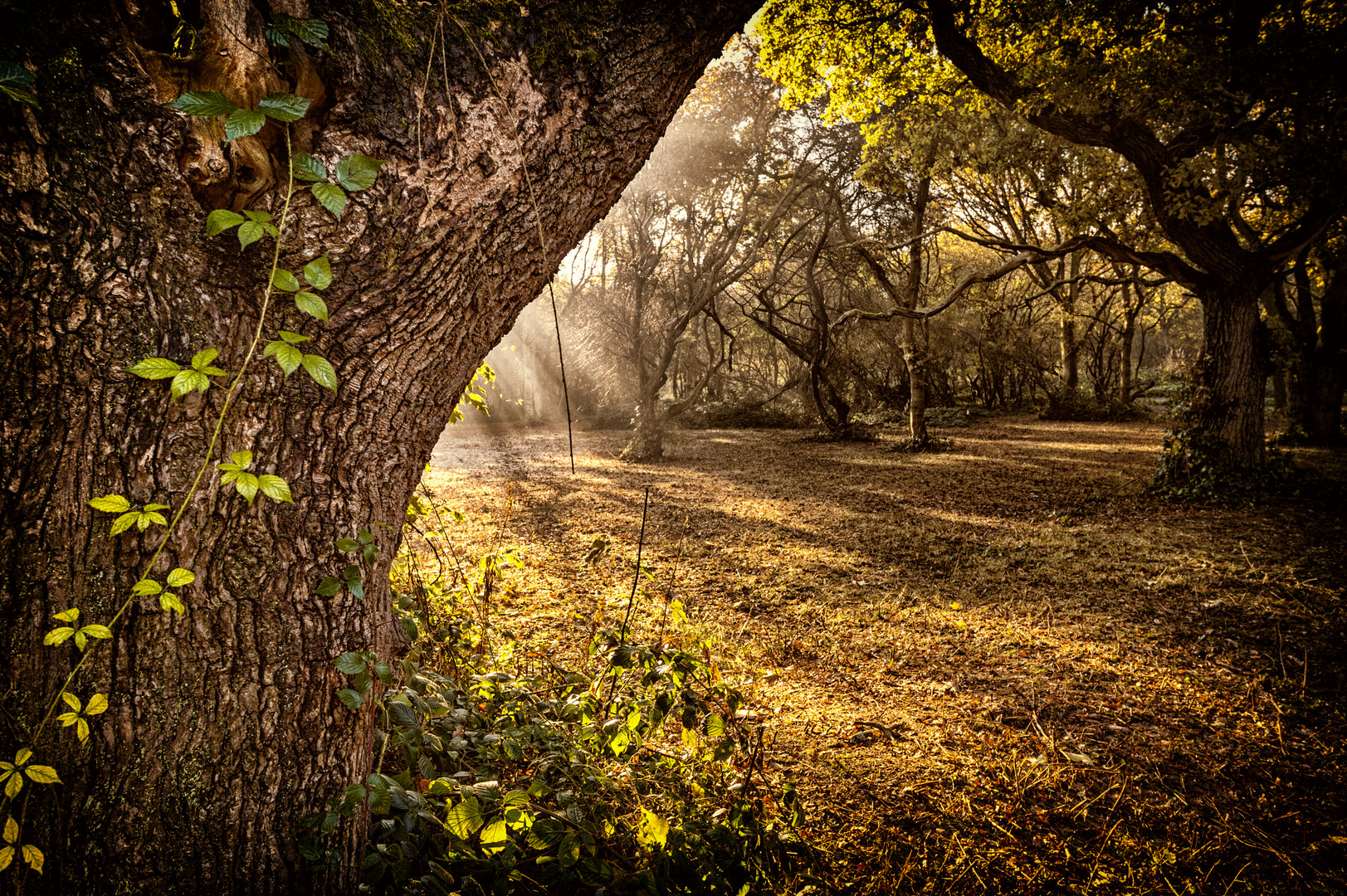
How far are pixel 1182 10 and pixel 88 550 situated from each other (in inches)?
374

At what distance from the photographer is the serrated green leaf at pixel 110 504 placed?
106 cm

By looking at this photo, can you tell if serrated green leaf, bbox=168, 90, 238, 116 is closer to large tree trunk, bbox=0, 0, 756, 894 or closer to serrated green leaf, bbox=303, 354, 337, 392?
large tree trunk, bbox=0, 0, 756, 894

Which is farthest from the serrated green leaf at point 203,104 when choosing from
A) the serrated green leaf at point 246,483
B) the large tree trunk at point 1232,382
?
the large tree trunk at point 1232,382

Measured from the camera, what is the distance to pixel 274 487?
1149 millimetres

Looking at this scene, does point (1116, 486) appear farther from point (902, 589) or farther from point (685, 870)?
point (685, 870)

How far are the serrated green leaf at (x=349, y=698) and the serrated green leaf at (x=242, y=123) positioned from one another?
1168 mm

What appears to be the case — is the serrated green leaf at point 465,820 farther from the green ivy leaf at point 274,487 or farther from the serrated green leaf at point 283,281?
the serrated green leaf at point 283,281

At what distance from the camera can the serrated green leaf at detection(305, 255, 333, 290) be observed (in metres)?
1.16

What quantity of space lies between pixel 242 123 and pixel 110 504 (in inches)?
28.9

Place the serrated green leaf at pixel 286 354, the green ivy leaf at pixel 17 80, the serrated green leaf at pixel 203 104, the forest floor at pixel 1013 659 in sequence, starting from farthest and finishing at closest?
the forest floor at pixel 1013 659, the serrated green leaf at pixel 286 354, the serrated green leaf at pixel 203 104, the green ivy leaf at pixel 17 80

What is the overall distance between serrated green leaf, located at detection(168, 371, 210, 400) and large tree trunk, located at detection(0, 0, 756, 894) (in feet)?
0.41

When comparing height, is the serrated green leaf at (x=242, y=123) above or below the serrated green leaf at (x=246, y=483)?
above

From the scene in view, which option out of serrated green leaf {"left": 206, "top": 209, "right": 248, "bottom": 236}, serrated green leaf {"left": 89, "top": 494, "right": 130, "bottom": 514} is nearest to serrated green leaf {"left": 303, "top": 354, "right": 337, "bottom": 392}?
serrated green leaf {"left": 206, "top": 209, "right": 248, "bottom": 236}

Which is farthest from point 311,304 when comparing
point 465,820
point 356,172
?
point 465,820
